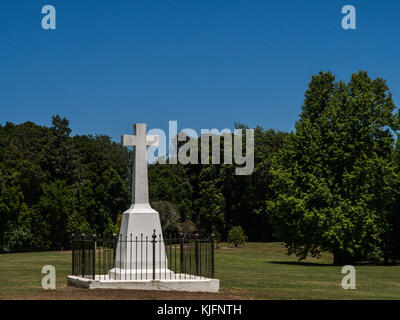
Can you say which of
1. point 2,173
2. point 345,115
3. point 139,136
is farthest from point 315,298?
point 2,173

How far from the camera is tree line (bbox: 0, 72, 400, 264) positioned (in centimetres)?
4175

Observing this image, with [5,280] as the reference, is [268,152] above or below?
above

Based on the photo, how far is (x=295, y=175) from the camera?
143ft

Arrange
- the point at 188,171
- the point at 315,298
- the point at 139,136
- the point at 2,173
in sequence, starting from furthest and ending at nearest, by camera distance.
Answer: the point at 188,171 → the point at 2,173 → the point at 139,136 → the point at 315,298

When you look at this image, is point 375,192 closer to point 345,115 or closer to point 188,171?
point 345,115

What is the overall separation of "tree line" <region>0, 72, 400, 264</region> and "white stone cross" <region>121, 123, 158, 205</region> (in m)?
21.0

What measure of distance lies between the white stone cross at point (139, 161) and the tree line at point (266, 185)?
21.0 metres

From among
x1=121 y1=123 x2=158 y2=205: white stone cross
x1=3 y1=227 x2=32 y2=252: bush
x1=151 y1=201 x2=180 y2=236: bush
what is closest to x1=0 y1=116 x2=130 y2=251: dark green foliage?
x1=3 y1=227 x2=32 y2=252: bush

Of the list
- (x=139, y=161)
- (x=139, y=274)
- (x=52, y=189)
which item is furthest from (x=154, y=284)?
(x=52, y=189)

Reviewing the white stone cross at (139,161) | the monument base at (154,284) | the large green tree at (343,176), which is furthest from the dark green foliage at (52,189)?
the monument base at (154,284)

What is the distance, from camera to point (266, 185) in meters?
73.3

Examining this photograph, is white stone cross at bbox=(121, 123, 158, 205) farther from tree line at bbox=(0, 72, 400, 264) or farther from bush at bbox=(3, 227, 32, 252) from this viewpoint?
bush at bbox=(3, 227, 32, 252)

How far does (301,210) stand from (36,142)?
43389mm

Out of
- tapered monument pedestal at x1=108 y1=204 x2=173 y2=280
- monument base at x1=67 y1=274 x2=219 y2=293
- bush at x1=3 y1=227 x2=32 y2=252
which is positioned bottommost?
bush at x1=3 y1=227 x2=32 y2=252
